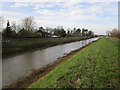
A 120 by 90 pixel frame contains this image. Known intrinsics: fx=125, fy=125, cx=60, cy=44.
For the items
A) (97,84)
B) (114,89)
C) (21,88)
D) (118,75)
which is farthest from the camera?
(21,88)

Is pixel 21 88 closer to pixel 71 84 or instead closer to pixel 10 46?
pixel 71 84

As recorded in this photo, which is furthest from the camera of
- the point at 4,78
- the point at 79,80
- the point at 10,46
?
the point at 10,46

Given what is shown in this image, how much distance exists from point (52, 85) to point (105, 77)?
2.27m

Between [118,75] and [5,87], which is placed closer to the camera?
[118,75]

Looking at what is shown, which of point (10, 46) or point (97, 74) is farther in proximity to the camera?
point (10, 46)

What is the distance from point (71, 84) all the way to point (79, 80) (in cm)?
41

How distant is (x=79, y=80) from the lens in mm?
4965

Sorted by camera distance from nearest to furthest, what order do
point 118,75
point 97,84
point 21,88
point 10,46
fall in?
point 97,84, point 118,75, point 21,88, point 10,46

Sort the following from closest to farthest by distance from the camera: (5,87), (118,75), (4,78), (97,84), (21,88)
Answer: (97,84) < (118,75) < (21,88) < (5,87) < (4,78)

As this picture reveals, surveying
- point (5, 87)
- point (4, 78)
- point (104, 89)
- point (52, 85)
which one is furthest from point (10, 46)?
point (104, 89)

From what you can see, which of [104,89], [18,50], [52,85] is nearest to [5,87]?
[52,85]

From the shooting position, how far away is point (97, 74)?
559 centimetres

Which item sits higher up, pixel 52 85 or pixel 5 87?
pixel 52 85

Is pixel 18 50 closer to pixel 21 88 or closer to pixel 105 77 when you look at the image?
pixel 21 88
